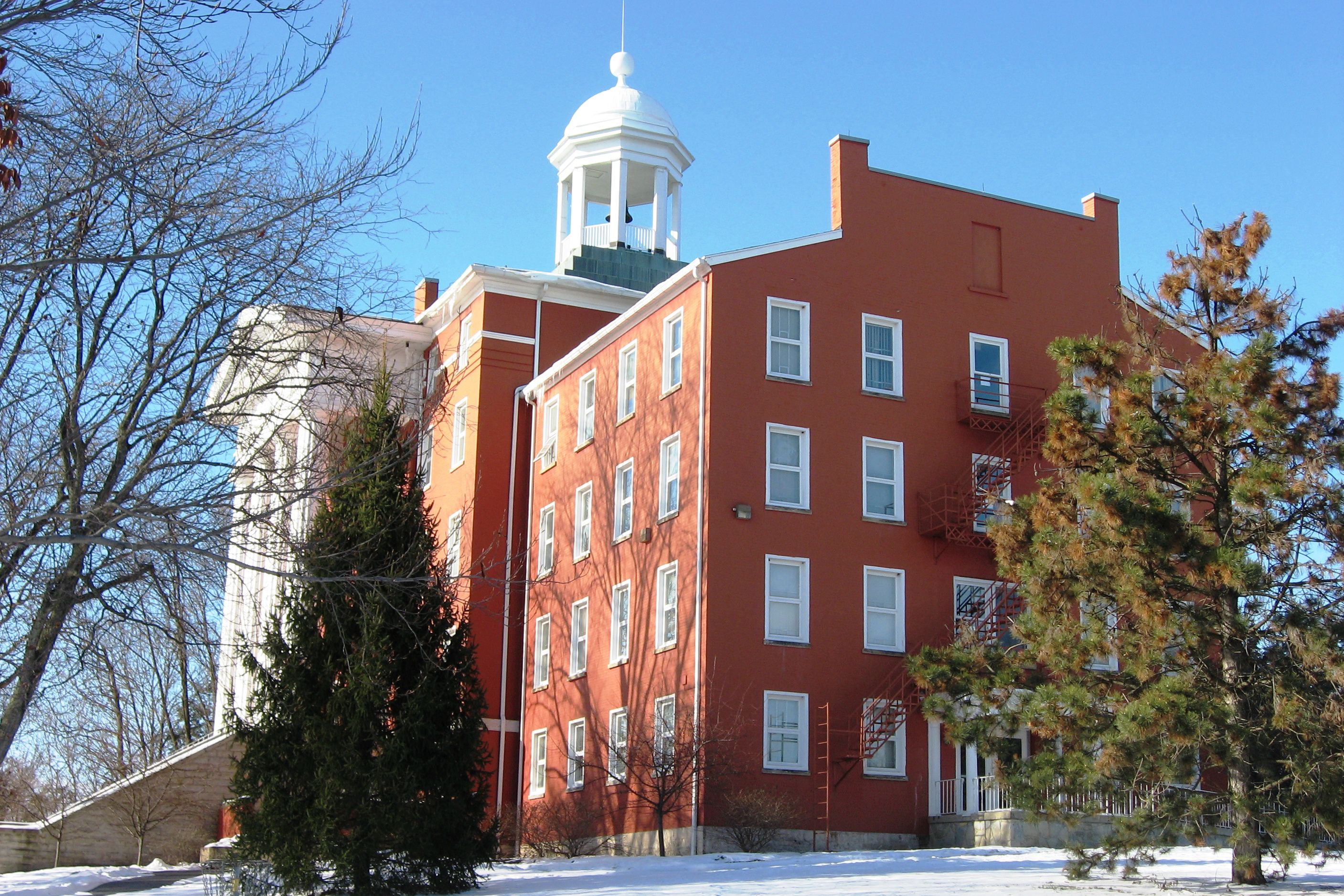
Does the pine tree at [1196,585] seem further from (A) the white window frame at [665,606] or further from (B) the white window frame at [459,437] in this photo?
(B) the white window frame at [459,437]

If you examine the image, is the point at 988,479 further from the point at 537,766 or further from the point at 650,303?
the point at 537,766

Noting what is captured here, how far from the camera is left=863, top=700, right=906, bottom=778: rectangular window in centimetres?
2872

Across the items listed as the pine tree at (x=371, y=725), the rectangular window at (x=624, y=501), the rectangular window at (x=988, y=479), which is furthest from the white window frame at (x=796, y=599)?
the pine tree at (x=371, y=725)

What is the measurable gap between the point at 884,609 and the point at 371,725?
1281 cm

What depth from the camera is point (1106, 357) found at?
62.3ft

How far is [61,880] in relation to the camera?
29.4 meters

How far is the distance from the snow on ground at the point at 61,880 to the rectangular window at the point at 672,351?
560 inches

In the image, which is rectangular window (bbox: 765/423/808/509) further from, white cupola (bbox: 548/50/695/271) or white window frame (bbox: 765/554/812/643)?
white cupola (bbox: 548/50/695/271)

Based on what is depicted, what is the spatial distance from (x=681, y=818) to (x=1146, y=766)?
12707 millimetres

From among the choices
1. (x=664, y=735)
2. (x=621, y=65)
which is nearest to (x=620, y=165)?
(x=621, y=65)

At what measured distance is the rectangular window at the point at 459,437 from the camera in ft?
129

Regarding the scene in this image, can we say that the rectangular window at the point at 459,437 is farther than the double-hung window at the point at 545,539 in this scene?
Yes

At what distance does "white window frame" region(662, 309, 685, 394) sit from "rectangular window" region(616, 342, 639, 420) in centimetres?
180

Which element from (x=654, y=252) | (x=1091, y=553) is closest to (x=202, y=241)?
(x=1091, y=553)
